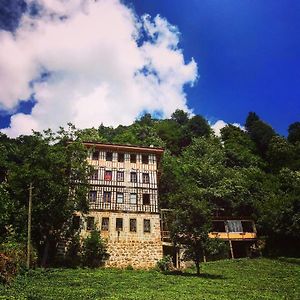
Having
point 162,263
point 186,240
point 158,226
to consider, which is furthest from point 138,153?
point 186,240

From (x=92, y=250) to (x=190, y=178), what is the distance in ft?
70.9

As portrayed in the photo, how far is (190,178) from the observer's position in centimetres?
5031

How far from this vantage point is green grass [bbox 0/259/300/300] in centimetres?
1884

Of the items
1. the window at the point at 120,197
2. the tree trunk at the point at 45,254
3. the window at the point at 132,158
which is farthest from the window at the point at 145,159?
the tree trunk at the point at 45,254

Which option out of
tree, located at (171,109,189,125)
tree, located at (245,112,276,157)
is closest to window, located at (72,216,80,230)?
tree, located at (245,112,276,157)

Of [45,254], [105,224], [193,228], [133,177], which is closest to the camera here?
[193,228]

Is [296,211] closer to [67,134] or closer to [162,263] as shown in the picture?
[162,263]

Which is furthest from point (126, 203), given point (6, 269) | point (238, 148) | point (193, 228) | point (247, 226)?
point (238, 148)

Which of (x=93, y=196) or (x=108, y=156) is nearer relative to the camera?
(x=93, y=196)

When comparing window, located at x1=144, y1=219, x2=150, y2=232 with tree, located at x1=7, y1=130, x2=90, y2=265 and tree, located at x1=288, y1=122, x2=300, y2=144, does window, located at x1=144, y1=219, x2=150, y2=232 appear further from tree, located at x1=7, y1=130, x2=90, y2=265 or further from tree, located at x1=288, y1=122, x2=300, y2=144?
tree, located at x1=288, y1=122, x2=300, y2=144

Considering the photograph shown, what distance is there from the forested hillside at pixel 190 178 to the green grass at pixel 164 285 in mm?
5546

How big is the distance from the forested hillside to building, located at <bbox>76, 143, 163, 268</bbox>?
127 inches

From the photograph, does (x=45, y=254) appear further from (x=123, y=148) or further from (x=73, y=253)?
(x=123, y=148)

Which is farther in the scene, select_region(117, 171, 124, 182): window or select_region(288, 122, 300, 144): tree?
select_region(288, 122, 300, 144): tree
